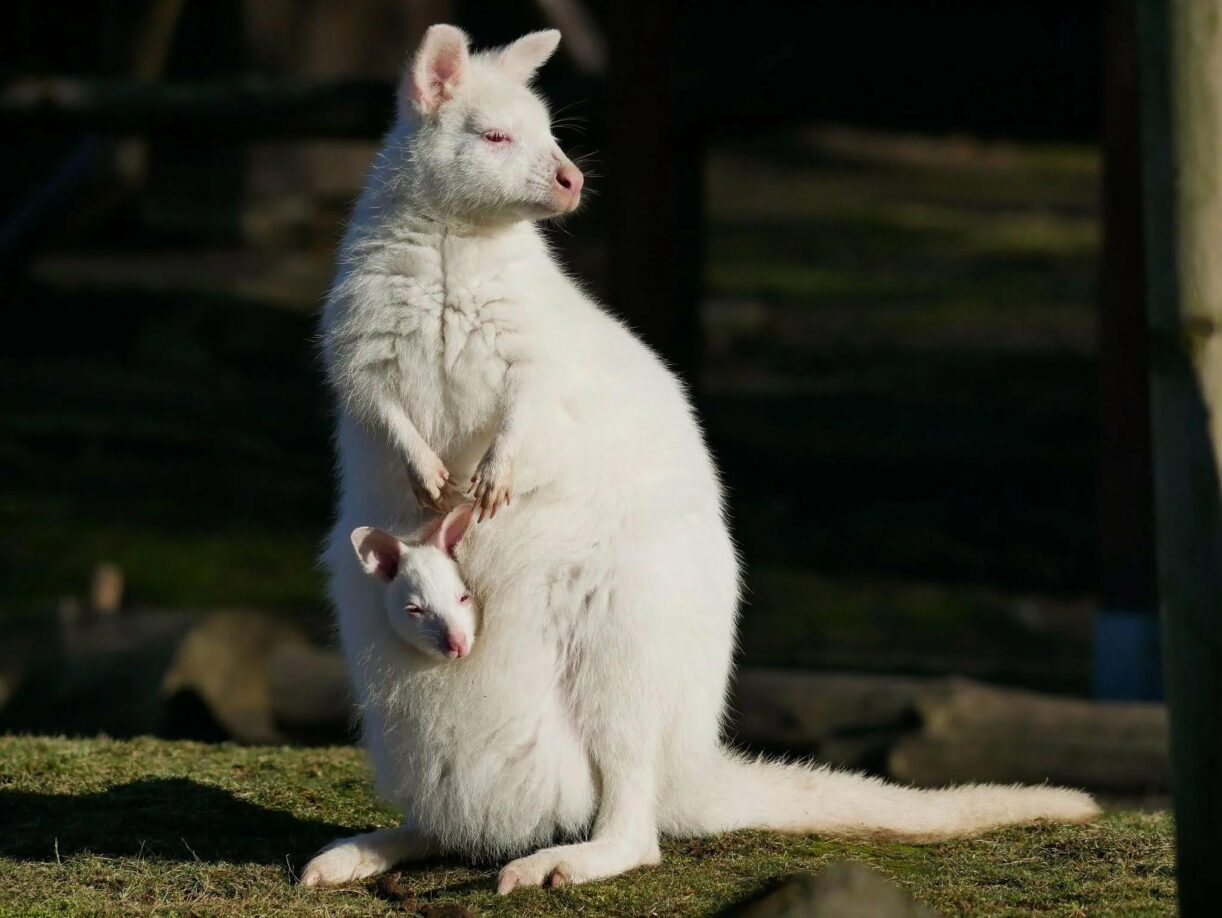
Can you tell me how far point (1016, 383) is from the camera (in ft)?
38.0

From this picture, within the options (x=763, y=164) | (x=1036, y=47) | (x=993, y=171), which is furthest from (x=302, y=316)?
(x=993, y=171)

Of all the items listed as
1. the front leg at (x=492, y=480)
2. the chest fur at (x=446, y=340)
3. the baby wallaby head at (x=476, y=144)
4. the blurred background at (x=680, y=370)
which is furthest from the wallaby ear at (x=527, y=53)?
the blurred background at (x=680, y=370)

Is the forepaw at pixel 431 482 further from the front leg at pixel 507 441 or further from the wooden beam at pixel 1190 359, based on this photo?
the wooden beam at pixel 1190 359

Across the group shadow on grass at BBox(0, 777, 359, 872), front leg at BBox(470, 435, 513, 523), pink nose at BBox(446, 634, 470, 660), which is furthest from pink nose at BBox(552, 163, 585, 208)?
shadow on grass at BBox(0, 777, 359, 872)

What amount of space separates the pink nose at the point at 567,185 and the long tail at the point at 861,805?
1164 millimetres

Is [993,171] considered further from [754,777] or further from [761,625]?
[754,777]

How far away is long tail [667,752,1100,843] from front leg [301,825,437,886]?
0.62 metres

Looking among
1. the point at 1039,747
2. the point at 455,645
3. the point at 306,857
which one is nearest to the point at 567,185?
the point at 455,645

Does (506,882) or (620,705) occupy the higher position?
(620,705)

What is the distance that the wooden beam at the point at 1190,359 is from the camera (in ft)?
8.38

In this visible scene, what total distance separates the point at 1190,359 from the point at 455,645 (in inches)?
55.5

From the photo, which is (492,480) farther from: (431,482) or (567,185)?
(567,185)

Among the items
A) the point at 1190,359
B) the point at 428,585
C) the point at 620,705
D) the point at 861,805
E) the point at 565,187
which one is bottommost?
the point at 861,805

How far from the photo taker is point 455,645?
11.0ft
